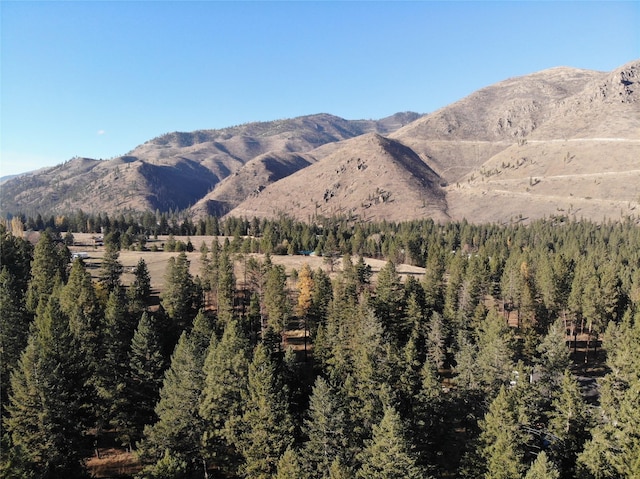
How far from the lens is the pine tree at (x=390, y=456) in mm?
30203

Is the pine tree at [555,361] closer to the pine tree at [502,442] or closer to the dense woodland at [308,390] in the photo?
the dense woodland at [308,390]

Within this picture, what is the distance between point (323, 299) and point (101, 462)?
4008cm

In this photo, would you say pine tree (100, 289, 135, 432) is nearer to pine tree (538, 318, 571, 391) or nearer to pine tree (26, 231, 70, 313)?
pine tree (26, 231, 70, 313)

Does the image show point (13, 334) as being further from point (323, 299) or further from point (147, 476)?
point (323, 299)

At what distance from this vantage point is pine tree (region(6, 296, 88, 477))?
3384 cm

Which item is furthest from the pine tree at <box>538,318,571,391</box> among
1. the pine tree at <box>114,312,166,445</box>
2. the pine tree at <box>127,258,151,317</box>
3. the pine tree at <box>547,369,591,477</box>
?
the pine tree at <box>127,258,151,317</box>

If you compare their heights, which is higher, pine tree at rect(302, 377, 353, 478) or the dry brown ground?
the dry brown ground

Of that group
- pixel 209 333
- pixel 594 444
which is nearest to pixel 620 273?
pixel 594 444

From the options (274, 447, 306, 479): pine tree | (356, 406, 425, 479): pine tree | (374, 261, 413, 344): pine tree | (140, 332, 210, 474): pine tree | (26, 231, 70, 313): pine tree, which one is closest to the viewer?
(274, 447, 306, 479): pine tree

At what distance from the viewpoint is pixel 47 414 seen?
35.4m

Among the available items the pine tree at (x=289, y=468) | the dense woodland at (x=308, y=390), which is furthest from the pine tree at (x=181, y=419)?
the pine tree at (x=289, y=468)

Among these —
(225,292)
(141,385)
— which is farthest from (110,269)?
(141,385)

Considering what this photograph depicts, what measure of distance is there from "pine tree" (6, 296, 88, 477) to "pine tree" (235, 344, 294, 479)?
14.8 m

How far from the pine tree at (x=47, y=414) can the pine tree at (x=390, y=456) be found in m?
25.5
